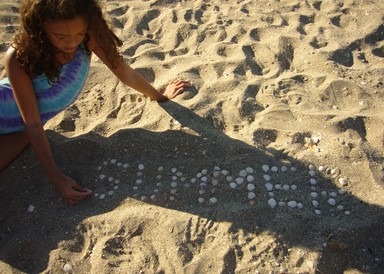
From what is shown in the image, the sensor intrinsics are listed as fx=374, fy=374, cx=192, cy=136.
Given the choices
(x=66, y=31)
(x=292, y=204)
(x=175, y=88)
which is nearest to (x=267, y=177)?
(x=292, y=204)

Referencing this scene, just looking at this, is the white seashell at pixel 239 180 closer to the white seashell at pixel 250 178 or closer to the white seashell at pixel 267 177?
the white seashell at pixel 250 178

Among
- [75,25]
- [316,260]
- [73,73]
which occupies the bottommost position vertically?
[316,260]

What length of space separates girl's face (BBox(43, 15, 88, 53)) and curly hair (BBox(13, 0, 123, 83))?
0.9 inches

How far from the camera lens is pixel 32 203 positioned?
7.35ft

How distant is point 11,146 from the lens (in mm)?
2426

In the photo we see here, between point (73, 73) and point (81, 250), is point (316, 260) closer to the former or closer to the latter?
point (81, 250)

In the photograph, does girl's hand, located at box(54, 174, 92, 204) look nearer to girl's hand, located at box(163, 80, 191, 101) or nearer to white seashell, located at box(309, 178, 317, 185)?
girl's hand, located at box(163, 80, 191, 101)

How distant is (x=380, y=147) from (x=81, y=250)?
1.89 m

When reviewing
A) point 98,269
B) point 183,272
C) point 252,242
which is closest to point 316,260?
point 252,242

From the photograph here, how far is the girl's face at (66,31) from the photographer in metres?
1.81

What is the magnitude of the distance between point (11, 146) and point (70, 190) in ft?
1.87

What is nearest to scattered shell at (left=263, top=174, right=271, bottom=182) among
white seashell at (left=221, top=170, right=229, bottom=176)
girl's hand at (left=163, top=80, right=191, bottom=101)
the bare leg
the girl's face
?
white seashell at (left=221, top=170, right=229, bottom=176)

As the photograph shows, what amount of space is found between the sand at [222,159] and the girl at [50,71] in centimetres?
13

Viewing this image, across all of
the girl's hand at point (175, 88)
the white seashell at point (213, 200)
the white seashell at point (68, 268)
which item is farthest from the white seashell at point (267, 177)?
the white seashell at point (68, 268)
